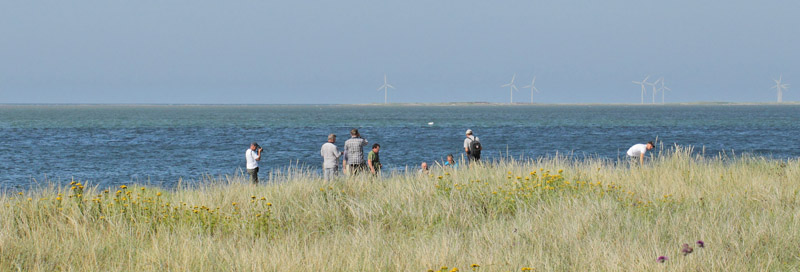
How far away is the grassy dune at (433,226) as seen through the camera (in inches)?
278

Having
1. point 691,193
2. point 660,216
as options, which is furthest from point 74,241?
point 691,193

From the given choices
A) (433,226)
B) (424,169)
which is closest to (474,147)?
(424,169)

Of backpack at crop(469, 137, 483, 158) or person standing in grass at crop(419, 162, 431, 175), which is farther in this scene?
backpack at crop(469, 137, 483, 158)

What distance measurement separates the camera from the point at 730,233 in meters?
7.80

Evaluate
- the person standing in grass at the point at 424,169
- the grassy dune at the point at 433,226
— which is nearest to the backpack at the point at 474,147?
the person standing in grass at the point at 424,169

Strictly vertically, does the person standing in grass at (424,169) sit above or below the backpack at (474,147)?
below

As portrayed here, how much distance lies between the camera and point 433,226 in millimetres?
9406

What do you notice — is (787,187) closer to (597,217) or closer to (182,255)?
(597,217)

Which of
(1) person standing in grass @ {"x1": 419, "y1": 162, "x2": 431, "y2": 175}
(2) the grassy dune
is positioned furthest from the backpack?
(2) the grassy dune

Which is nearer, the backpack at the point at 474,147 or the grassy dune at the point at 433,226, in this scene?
the grassy dune at the point at 433,226

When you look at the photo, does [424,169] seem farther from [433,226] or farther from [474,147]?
[433,226]

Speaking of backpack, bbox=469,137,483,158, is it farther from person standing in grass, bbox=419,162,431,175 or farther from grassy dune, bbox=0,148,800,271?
grassy dune, bbox=0,148,800,271

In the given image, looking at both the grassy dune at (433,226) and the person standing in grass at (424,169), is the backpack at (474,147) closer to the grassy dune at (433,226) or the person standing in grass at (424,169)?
the person standing in grass at (424,169)

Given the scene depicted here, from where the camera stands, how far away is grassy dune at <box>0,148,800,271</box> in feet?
23.2
